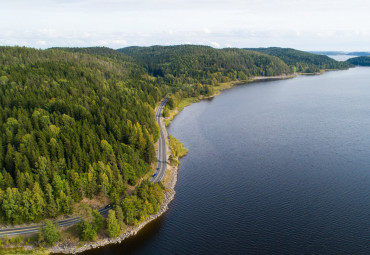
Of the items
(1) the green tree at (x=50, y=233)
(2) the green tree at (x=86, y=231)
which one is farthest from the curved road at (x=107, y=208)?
(2) the green tree at (x=86, y=231)

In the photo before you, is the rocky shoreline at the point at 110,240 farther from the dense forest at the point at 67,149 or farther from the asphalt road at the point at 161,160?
the asphalt road at the point at 161,160

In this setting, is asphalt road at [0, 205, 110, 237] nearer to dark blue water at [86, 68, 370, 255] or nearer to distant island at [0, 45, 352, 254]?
distant island at [0, 45, 352, 254]

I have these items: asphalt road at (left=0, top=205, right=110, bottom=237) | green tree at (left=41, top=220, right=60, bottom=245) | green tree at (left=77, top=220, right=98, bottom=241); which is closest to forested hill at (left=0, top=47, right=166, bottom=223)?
asphalt road at (left=0, top=205, right=110, bottom=237)

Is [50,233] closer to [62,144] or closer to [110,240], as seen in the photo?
[110,240]

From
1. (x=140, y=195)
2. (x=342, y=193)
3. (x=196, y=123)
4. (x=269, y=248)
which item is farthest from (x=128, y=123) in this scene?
(x=342, y=193)

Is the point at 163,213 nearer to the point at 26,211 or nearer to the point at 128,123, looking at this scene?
the point at 26,211

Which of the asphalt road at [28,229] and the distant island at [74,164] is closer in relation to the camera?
the asphalt road at [28,229]
